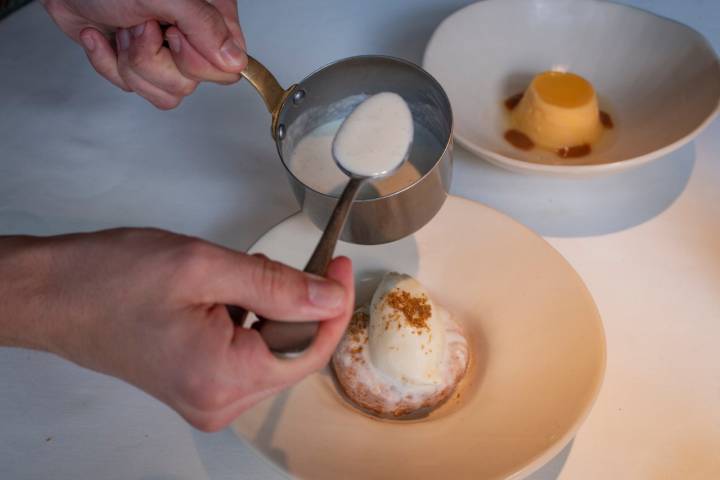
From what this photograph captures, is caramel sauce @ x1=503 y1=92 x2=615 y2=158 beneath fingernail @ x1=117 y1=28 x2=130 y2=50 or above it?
beneath

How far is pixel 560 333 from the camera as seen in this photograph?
0.74m

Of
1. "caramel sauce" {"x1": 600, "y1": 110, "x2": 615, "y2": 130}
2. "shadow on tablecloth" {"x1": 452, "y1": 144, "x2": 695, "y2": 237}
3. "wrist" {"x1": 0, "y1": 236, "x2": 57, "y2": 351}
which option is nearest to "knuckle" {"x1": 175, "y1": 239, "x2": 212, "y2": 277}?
"wrist" {"x1": 0, "y1": 236, "x2": 57, "y2": 351}

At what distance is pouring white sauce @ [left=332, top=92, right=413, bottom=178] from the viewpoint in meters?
0.73

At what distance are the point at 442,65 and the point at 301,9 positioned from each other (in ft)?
1.19

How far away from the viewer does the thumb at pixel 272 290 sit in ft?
1.78

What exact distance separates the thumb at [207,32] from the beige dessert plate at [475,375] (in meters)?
0.22

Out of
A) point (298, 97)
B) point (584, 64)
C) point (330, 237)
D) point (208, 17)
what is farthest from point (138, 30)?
point (584, 64)

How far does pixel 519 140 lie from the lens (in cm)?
108

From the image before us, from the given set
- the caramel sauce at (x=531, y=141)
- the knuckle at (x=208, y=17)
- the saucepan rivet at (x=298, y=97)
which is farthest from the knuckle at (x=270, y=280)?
the caramel sauce at (x=531, y=141)

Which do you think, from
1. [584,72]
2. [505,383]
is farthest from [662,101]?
[505,383]

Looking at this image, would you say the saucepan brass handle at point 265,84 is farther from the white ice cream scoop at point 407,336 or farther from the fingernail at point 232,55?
the white ice cream scoop at point 407,336

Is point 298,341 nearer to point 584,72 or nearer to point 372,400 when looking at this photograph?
point 372,400

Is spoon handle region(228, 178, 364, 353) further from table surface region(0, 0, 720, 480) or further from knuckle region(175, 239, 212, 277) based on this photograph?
table surface region(0, 0, 720, 480)

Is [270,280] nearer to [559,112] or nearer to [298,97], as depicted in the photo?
[298,97]
